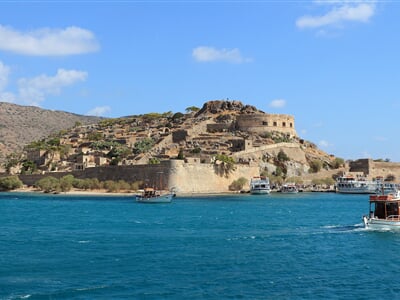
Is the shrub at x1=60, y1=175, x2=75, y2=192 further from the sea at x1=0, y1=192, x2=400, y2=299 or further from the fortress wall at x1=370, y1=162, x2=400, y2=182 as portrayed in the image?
the fortress wall at x1=370, y1=162, x2=400, y2=182

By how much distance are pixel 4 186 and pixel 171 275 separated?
194ft

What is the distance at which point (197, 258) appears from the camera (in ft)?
72.5

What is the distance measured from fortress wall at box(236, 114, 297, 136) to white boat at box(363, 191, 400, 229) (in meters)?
52.4

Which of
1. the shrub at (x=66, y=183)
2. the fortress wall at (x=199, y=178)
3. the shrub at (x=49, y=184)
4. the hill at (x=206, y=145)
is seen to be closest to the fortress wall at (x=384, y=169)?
the hill at (x=206, y=145)

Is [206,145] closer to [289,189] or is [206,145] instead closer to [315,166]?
[289,189]

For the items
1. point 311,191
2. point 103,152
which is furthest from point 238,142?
point 103,152

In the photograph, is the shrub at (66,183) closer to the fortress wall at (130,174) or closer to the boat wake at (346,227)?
the fortress wall at (130,174)

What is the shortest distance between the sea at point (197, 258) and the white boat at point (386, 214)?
0.59m

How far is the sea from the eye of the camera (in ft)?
57.2

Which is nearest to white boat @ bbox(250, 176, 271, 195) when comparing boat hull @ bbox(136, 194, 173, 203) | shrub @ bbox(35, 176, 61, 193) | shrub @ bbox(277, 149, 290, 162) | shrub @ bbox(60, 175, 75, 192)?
shrub @ bbox(277, 149, 290, 162)

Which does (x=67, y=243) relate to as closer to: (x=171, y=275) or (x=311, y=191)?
(x=171, y=275)

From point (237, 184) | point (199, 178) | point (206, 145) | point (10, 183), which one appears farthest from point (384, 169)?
point (10, 183)

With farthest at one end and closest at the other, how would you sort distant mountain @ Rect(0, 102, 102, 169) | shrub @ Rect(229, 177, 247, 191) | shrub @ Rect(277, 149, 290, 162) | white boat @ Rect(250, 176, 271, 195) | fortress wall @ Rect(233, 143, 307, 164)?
distant mountain @ Rect(0, 102, 102, 169)
shrub @ Rect(277, 149, 290, 162)
fortress wall @ Rect(233, 143, 307, 164)
shrub @ Rect(229, 177, 247, 191)
white boat @ Rect(250, 176, 271, 195)

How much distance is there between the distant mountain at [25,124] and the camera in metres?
112
